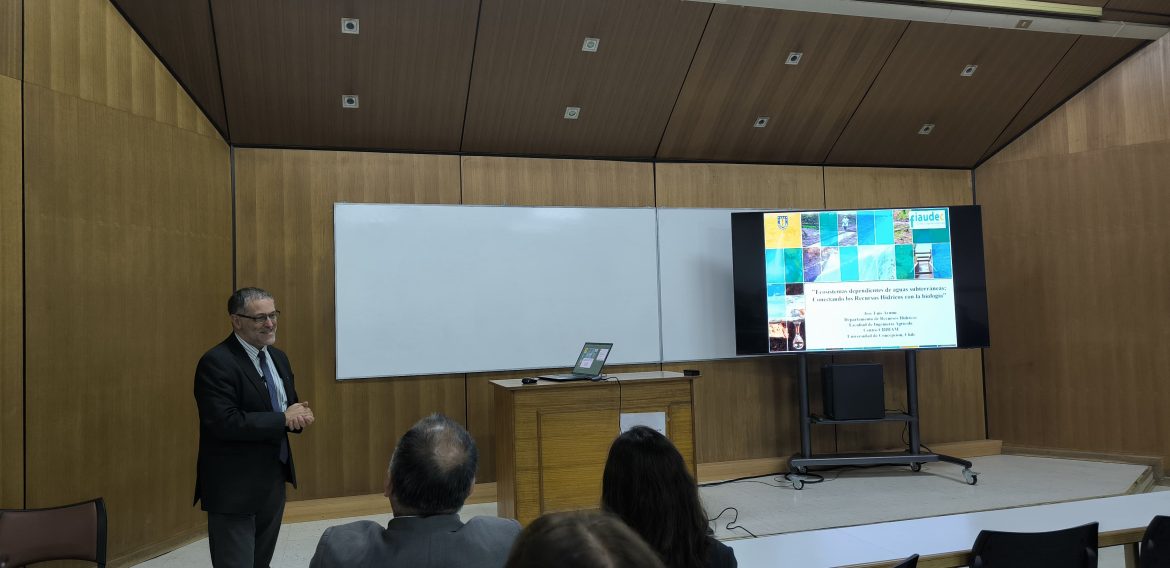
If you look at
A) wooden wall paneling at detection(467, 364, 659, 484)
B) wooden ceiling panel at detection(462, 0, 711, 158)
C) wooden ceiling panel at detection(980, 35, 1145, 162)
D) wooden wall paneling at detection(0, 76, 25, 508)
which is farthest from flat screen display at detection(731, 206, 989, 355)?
wooden wall paneling at detection(0, 76, 25, 508)

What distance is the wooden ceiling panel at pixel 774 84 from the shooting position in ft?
17.0

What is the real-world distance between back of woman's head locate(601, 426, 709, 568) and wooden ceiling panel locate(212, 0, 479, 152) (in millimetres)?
3741

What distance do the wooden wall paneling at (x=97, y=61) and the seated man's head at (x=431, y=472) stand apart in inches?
125

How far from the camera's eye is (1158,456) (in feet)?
18.8

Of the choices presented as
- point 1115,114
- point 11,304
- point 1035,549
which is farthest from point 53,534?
point 1115,114

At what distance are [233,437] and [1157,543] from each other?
2.94m

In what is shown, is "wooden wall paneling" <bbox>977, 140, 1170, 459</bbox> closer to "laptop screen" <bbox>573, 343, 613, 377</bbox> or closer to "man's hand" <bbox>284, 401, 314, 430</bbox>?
"laptop screen" <bbox>573, 343, 613, 377</bbox>

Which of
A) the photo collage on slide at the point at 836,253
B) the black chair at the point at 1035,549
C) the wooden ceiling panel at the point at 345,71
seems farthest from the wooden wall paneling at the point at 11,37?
the photo collage on slide at the point at 836,253

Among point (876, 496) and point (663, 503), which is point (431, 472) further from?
point (876, 496)

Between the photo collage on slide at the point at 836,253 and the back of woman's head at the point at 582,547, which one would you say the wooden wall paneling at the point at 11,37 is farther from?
the photo collage on slide at the point at 836,253

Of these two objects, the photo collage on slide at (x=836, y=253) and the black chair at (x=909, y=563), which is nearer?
the black chair at (x=909, y=563)

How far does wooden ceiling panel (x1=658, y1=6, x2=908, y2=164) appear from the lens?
5.19 m

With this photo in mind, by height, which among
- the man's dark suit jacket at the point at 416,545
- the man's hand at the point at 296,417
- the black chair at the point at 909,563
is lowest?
the black chair at the point at 909,563

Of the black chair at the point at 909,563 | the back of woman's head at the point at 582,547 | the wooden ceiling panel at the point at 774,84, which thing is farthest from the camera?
the wooden ceiling panel at the point at 774,84
